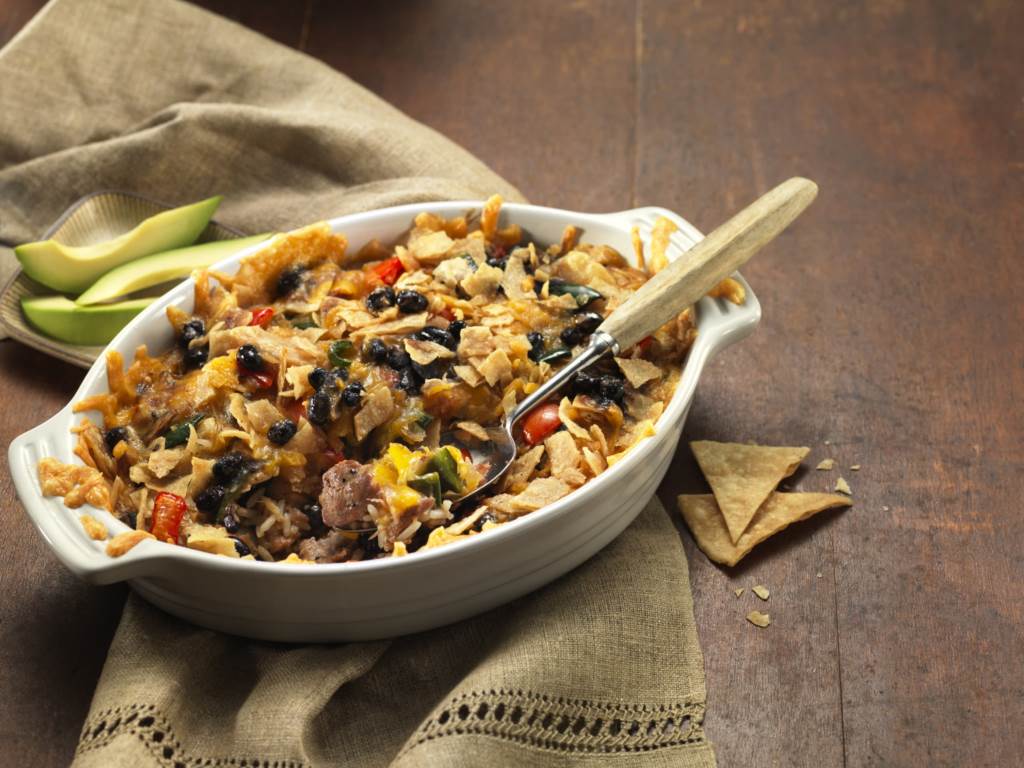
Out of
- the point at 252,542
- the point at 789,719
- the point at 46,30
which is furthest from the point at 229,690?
the point at 46,30

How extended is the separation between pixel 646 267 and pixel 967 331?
3.88 ft

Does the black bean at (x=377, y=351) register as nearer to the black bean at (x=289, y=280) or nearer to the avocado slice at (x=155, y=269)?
the black bean at (x=289, y=280)

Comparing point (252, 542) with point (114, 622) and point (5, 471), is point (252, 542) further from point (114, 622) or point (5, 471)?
point (5, 471)

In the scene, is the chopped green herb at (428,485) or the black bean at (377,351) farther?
the black bean at (377,351)

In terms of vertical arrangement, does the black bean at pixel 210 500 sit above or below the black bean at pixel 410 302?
below

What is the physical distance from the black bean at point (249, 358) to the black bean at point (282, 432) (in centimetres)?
21

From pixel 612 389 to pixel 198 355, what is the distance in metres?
1.15

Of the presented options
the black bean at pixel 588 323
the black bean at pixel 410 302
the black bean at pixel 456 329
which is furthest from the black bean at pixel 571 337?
the black bean at pixel 410 302

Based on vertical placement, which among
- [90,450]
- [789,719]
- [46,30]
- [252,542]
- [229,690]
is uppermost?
[46,30]

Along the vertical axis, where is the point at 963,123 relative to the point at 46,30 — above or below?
below

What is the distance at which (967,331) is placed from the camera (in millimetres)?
4168

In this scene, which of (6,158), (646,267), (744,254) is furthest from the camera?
(6,158)

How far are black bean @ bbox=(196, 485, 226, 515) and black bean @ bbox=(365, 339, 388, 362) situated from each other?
56 cm

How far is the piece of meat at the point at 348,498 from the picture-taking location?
10.1ft
